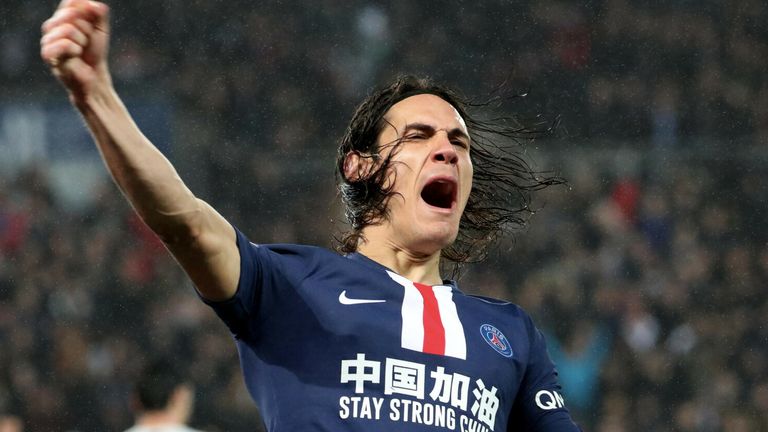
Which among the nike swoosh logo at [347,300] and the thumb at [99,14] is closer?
the thumb at [99,14]

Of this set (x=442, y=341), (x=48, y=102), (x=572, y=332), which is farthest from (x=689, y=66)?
(x=442, y=341)

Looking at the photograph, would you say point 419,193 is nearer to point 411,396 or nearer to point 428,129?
point 428,129

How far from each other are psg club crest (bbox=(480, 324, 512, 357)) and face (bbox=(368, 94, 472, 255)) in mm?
259

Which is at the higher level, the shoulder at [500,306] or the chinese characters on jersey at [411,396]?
the shoulder at [500,306]

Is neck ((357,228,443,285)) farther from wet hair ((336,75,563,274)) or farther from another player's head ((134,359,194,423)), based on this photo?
another player's head ((134,359,194,423))

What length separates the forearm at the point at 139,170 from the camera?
77.4 inches

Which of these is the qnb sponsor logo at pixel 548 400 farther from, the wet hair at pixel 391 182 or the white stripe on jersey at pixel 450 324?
the wet hair at pixel 391 182

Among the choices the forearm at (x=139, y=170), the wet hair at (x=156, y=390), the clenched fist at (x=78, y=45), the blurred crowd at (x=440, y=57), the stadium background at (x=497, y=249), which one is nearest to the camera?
the clenched fist at (x=78, y=45)

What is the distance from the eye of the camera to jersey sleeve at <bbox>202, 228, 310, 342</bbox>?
90.1 inches

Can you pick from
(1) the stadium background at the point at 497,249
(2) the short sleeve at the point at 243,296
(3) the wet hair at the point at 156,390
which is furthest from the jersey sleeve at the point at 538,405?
(1) the stadium background at the point at 497,249

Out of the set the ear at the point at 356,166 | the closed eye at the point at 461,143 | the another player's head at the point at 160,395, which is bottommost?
the another player's head at the point at 160,395

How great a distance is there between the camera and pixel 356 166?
117 inches

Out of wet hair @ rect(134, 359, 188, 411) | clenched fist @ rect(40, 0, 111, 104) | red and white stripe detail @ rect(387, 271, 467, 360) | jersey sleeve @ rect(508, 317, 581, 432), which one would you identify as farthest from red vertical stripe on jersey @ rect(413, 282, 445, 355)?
wet hair @ rect(134, 359, 188, 411)

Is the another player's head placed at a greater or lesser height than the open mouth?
lesser
